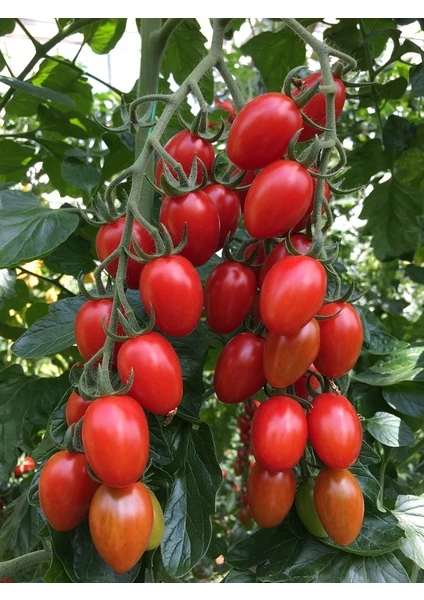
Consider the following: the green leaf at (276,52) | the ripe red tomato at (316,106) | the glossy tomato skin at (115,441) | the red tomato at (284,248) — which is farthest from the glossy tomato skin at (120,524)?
the green leaf at (276,52)

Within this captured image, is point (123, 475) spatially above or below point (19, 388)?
above

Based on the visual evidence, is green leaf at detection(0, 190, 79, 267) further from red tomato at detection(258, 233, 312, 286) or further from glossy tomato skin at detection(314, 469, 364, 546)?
glossy tomato skin at detection(314, 469, 364, 546)

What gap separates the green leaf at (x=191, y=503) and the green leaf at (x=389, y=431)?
0.28m

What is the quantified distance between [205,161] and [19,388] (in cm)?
58

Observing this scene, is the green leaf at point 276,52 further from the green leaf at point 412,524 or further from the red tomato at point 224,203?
the green leaf at point 412,524

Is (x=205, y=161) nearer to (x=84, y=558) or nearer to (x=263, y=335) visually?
(x=263, y=335)

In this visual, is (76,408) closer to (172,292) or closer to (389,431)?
(172,292)

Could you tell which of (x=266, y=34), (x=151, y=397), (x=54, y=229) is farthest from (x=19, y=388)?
(x=266, y=34)

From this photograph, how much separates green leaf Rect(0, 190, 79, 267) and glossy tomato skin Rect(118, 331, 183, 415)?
0.29 m

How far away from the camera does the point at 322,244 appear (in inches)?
20.0

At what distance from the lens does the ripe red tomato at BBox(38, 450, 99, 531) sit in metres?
0.49

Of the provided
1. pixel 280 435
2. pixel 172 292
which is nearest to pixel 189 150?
pixel 172 292

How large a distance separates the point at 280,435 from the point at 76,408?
171 mm

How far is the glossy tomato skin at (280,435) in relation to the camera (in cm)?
52
